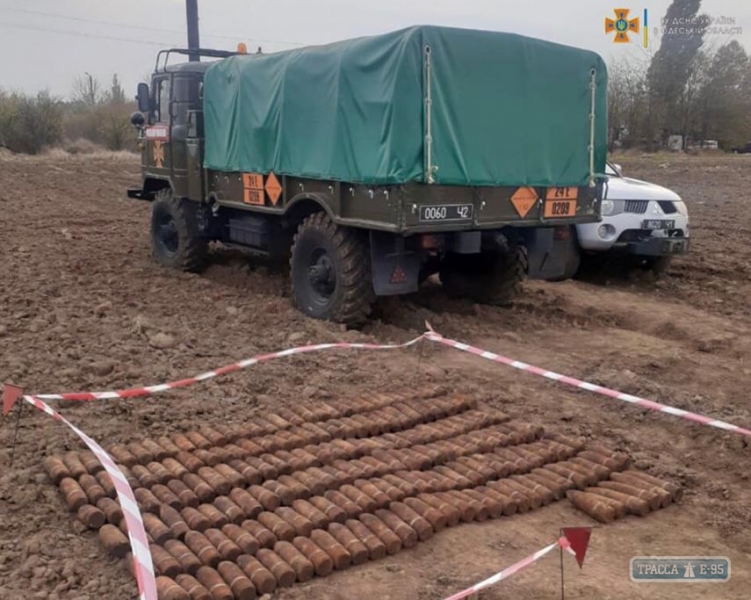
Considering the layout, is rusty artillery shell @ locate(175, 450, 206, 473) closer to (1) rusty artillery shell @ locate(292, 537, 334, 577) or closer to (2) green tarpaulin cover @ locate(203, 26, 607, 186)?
(1) rusty artillery shell @ locate(292, 537, 334, 577)

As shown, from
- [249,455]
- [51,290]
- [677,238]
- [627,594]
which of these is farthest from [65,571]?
[677,238]

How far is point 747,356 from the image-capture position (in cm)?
768

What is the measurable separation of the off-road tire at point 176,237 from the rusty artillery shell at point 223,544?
7.08m

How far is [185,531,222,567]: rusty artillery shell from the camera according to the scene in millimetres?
3865

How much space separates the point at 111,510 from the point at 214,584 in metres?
0.86

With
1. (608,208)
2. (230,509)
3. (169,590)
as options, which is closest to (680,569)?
(230,509)

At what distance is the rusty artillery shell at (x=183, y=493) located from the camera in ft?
14.5

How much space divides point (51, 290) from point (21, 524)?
5678mm

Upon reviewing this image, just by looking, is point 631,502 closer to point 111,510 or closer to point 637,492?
point 637,492

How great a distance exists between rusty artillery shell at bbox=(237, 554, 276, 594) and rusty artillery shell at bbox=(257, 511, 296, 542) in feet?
1.00

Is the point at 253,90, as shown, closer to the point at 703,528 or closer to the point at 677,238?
the point at 677,238

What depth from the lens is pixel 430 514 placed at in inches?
168

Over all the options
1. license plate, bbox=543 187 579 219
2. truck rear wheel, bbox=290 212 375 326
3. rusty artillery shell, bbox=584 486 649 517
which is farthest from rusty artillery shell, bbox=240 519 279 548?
license plate, bbox=543 187 579 219

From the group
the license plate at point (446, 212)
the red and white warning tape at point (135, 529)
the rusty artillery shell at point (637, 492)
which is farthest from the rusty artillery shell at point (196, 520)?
the license plate at point (446, 212)
